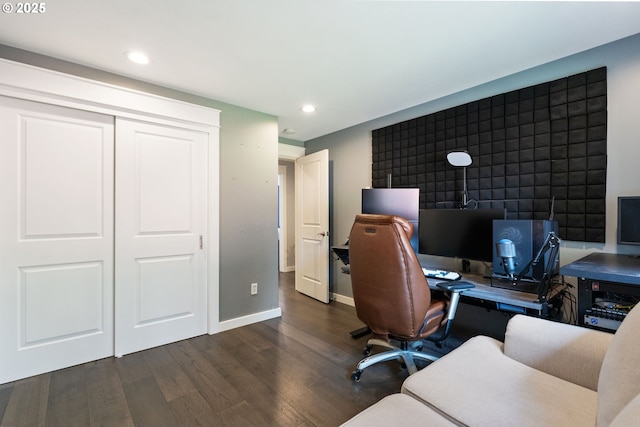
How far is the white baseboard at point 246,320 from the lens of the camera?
111 inches

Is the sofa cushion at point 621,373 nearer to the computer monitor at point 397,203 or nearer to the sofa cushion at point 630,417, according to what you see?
the sofa cushion at point 630,417

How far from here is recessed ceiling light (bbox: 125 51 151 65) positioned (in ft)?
6.56

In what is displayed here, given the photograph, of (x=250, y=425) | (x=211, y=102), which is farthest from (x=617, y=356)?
(x=211, y=102)

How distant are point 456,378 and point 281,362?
Result: 1.46 metres

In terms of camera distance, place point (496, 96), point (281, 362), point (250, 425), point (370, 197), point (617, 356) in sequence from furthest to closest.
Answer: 1. point (370, 197)
2. point (496, 96)
3. point (281, 362)
4. point (250, 425)
5. point (617, 356)

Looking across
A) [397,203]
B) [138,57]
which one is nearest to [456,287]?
[397,203]

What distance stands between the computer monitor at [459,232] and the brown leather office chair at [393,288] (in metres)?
0.57

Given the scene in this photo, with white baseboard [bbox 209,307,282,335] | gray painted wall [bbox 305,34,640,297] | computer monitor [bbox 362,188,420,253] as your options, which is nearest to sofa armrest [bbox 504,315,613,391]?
gray painted wall [bbox 305,34,640,297]

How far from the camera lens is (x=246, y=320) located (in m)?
2.99

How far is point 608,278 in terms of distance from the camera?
1.32m

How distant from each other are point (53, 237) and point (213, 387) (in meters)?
1.63

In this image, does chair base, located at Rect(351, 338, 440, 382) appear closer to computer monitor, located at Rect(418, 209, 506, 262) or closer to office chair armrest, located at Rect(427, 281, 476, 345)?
office chair armrest, located at Rect(427, 281, 476, 345)

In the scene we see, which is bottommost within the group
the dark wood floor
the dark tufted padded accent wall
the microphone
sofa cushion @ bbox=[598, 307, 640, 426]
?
the dark wood floor

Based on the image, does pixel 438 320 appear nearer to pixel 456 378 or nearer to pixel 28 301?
pixel 456 378
